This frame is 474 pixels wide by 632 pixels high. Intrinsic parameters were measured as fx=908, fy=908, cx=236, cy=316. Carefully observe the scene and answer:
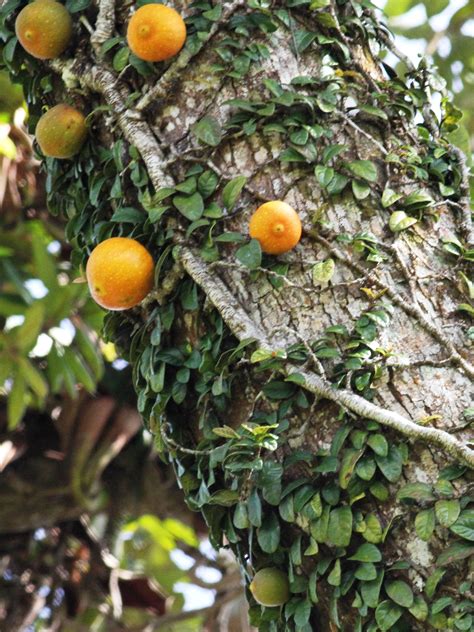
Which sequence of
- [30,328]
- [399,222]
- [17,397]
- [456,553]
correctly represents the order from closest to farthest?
[456,553]
[399,222]
[30,328]
[17,397]

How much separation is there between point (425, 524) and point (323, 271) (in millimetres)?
408

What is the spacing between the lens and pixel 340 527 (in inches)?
51.3

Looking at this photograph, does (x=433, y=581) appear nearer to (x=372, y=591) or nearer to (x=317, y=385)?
(x=372, y=591)

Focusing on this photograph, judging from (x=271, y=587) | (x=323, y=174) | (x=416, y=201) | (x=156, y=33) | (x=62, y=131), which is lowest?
(x=271, y=587)

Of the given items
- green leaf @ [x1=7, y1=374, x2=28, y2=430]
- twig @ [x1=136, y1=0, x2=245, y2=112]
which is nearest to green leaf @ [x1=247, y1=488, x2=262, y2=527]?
twig @ [x1=136, y1=0, x2=245, y2=112]

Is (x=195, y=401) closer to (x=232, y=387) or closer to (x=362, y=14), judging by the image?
(x=232, y=387)

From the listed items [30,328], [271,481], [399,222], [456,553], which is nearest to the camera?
[456,553]

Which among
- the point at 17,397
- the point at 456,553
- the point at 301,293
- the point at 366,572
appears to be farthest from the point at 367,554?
the point at 17,397

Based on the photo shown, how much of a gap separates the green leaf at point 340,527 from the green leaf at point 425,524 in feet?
0.32

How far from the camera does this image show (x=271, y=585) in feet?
4.48

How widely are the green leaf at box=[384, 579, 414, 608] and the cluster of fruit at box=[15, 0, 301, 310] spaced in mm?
517

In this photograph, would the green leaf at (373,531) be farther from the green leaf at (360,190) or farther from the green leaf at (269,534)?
the green leaf at (360,190)

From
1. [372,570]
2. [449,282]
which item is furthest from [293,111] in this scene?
[372,570]

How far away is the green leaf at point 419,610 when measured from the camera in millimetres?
1253
